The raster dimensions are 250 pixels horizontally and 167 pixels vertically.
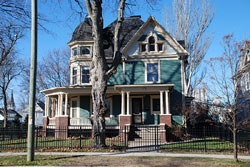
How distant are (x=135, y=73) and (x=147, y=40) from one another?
3.06m

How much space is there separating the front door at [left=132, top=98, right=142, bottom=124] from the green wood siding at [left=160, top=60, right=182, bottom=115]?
2.61 metres

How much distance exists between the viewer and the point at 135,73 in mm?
21484

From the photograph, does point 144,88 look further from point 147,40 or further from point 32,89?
point 32,89

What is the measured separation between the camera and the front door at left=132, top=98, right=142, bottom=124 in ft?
69.2

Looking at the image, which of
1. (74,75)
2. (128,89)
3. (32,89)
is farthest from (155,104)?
(32,89)

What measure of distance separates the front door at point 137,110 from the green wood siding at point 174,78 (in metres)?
2.61

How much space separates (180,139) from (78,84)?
10152 mm

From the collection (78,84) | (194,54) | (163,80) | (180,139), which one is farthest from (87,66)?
(194,54)

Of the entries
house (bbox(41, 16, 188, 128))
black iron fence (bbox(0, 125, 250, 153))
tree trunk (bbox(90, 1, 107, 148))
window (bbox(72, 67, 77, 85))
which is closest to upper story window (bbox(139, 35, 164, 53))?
house (bbox(41, 16, 188, 128))

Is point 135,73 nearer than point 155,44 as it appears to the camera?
Yes

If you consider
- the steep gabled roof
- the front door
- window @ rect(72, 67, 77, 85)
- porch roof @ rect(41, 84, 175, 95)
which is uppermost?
the steep gabled roof

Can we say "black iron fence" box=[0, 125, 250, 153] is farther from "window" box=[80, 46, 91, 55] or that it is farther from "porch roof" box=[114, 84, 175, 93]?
"window" box=[80, 46, 91, 55]

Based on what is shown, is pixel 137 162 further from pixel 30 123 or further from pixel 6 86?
pixel 6 86

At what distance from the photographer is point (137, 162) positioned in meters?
9.51
